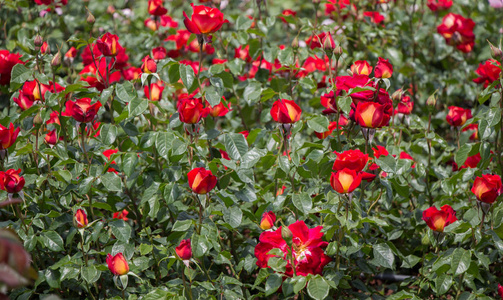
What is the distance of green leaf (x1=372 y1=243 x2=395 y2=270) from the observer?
1.54 meters

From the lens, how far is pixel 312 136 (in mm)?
2719

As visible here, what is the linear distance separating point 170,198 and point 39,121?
0.60 meters

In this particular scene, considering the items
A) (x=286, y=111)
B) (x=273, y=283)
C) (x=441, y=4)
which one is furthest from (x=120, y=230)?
(x=441, y=4)

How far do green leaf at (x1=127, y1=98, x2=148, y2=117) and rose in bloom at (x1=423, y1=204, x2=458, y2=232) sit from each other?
1.03 m

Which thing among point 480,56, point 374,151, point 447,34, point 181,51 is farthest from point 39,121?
point 480,56

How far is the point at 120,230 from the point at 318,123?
778 millimetres

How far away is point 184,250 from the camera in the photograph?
4.74ft

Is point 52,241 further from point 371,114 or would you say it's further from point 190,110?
point 371,114

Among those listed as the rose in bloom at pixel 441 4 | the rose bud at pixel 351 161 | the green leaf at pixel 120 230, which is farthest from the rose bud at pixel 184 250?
the rose in bloom at pixel 441 4

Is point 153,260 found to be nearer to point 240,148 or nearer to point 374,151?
point 240,148

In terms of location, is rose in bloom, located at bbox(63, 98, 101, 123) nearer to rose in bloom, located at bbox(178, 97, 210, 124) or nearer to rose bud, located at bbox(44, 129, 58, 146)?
rose bud, located at bbox(44, 129, 58, 146)

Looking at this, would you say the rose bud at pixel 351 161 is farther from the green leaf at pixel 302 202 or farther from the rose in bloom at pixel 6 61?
the rose in bloom at pixel 6 61

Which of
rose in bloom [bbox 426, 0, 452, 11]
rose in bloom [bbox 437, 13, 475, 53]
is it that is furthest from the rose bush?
rose in bloom [bbox 426, 0, 452, 11]

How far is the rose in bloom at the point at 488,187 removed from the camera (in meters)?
1.52
